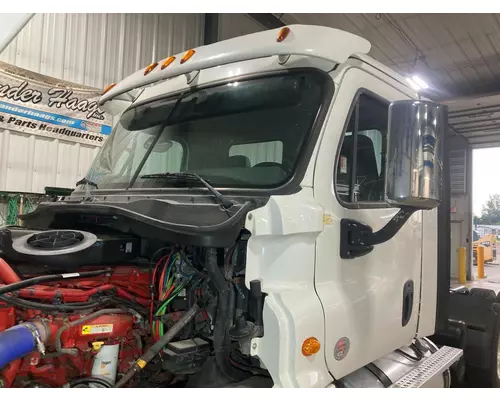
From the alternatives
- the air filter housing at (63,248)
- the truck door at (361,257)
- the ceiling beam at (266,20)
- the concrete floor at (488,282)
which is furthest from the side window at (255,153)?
the concrete floor at (488,282)

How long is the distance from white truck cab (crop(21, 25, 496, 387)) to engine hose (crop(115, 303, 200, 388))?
1.05 feet

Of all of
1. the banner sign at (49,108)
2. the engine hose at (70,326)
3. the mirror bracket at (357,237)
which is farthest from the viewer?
the banner sign at (49,108)

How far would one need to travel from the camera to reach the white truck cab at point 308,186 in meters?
1.84

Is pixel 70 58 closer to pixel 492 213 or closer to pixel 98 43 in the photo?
pixel 98 43

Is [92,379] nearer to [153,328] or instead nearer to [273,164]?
[153,328]

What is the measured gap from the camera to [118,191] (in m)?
2.53

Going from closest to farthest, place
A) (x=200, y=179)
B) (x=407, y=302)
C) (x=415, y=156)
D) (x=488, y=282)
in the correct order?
(x=415, y=156) → (x=200, y=179) → (x=407, y=302) → (x=488, y=282)

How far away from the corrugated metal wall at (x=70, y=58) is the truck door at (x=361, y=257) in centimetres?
444

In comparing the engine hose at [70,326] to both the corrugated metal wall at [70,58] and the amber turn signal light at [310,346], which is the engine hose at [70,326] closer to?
the amber turn signal light at [310,346]

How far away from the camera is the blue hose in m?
1.59

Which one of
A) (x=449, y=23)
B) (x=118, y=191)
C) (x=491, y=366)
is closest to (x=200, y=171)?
(x=118, y=191)

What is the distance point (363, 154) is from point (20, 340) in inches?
76.1

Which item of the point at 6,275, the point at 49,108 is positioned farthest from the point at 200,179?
the point at 49,108

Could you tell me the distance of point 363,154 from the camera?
2504mm
